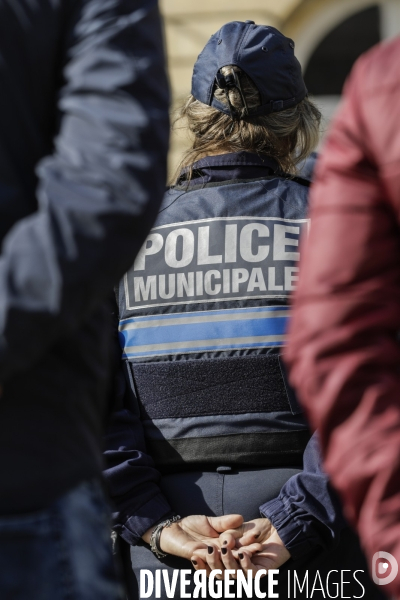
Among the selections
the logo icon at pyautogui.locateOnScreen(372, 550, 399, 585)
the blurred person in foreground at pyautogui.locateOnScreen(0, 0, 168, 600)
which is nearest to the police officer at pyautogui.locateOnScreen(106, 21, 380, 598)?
the blurred person in foreground at pyautogui.locateOnScreen(0, 0, 168, 600)

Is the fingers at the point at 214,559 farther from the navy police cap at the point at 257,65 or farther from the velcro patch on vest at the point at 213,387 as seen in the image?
the navy police cap at the point at 257,65

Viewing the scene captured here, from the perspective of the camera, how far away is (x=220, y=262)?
2.21 m

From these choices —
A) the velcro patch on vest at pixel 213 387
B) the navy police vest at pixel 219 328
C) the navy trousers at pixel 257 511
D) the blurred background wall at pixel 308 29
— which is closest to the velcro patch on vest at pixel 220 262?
the navy police vest at pixel 219 328

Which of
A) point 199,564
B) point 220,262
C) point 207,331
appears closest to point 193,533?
point 199,564

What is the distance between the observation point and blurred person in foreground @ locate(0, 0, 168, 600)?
1.16m

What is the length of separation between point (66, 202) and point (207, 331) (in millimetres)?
1072

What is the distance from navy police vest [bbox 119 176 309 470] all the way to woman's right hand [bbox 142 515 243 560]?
13cm

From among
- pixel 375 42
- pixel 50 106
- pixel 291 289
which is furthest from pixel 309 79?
→ pixel 50 106

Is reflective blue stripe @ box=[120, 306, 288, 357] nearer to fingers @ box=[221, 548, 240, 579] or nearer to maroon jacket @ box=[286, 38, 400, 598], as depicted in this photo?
fingers @ box=[221, 548, 240, 579]

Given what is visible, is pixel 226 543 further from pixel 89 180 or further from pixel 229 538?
pixel 89 180

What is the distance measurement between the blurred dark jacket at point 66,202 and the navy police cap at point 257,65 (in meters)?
1.05

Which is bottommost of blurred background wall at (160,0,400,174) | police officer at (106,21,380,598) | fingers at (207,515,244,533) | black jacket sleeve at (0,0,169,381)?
fingers at (207,515,244,533)

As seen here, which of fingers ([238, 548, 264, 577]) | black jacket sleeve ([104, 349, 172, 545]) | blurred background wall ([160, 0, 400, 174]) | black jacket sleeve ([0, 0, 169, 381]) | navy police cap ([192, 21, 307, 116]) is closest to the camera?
black jacket sleeve ([0, 0, 169, 381])

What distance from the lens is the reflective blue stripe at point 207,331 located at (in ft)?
7.18
